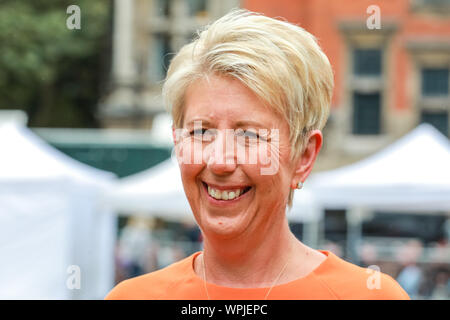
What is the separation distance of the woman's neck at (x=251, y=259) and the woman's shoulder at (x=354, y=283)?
8 cm

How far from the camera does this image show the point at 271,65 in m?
1.40

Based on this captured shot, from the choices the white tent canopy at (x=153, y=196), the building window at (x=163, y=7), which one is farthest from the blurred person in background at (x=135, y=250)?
the building window at (x=163, y=7)

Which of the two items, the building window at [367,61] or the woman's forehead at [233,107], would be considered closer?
the woman's forehead at [233,107]

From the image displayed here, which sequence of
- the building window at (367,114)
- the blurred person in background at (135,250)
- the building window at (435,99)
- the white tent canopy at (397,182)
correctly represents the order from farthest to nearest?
the building window at (367,114) < the building window at (435,99) < the blurred person in background at (135,250) < the white tent canopy at (397,182)

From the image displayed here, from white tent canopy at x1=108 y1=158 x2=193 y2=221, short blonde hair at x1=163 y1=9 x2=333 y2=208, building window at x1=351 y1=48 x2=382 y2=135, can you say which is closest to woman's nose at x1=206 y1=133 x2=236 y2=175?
short blonde hair at x1=163 y1=9 x2=333 y2=208

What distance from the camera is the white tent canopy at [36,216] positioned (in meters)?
6.47

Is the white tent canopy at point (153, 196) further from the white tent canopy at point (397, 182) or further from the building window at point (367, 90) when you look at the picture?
the building window at point (367, 90)

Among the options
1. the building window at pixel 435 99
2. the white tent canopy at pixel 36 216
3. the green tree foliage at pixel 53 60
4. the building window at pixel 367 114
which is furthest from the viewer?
the green tree foliage at pixel 53 60

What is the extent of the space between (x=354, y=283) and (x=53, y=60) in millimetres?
16921

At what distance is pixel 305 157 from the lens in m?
1.52

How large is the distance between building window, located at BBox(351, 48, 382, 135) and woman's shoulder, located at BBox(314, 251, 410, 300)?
14013 mm

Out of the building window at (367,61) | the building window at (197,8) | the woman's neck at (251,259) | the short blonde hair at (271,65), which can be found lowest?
the woman's neck at (251,259)

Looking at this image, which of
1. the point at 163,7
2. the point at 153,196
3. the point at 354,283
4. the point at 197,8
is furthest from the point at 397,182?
the point at 163,7
